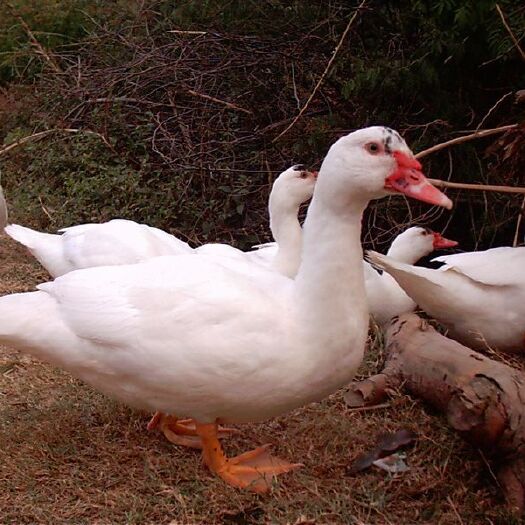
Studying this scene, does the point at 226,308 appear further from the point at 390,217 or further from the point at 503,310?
the point at 390,217

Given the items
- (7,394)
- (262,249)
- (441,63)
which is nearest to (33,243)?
(7,394)

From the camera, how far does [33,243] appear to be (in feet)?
14.4

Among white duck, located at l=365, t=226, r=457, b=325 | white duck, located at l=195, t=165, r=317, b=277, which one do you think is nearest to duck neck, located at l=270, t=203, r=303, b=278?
white duck, located at l=195, t=165, r=317, b=277

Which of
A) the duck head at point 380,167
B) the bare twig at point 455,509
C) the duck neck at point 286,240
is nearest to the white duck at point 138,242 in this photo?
the duck neck at point 286,240

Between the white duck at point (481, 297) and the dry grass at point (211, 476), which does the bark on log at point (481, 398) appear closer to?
the dry grass at point (211, 476)

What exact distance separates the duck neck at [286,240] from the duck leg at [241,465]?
133 cm

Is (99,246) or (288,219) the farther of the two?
(288,219)

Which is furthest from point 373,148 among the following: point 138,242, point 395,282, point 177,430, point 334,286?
point 395,282

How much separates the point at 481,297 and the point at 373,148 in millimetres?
1592

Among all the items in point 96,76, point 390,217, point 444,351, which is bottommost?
point 390,217

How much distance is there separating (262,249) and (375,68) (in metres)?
1.34

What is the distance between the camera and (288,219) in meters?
4.50

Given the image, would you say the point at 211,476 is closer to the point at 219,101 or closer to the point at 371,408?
the point at 371,408

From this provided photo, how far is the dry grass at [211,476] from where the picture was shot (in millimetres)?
2848
